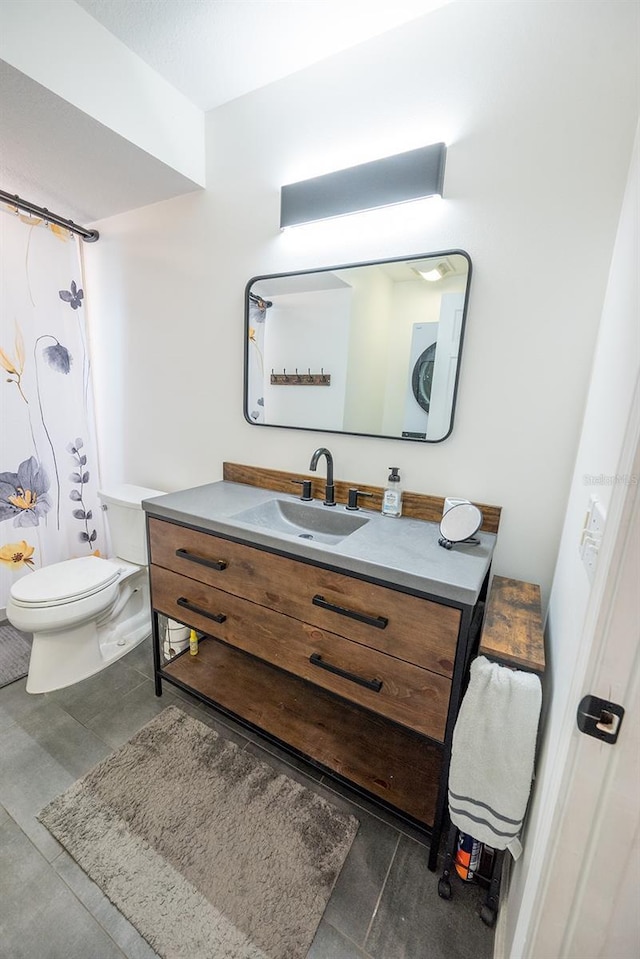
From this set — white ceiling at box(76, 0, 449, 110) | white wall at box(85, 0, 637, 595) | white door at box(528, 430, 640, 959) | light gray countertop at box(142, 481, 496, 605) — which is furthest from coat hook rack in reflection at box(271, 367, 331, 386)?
white door at box(528, 430, 640, 959)

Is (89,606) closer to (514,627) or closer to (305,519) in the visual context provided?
(305,519)

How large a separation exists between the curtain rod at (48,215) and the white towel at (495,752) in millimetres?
2702

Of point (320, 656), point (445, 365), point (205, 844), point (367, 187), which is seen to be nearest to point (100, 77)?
point (367, 187)

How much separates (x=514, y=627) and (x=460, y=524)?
0.32m

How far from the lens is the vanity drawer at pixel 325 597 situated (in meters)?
0.99

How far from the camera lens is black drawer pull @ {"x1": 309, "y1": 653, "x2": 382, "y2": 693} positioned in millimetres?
1077

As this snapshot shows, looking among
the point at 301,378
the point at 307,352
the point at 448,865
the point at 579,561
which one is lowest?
the point at 448,865

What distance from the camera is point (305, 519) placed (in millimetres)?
1612

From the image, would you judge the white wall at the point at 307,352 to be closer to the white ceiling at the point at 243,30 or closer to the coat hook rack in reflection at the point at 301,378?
the coat hook rack in reflection at the point at 301,378

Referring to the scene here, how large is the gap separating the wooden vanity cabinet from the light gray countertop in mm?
37

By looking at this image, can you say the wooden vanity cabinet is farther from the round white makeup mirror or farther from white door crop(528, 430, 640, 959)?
white door crop(528, 430, 640, 959)

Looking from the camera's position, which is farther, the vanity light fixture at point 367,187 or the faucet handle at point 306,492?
the faucet handle at point 306,492

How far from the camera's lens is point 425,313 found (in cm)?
138

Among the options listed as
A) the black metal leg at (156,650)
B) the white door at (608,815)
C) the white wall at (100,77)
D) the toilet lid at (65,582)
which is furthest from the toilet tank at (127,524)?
the white door at (608,815)
